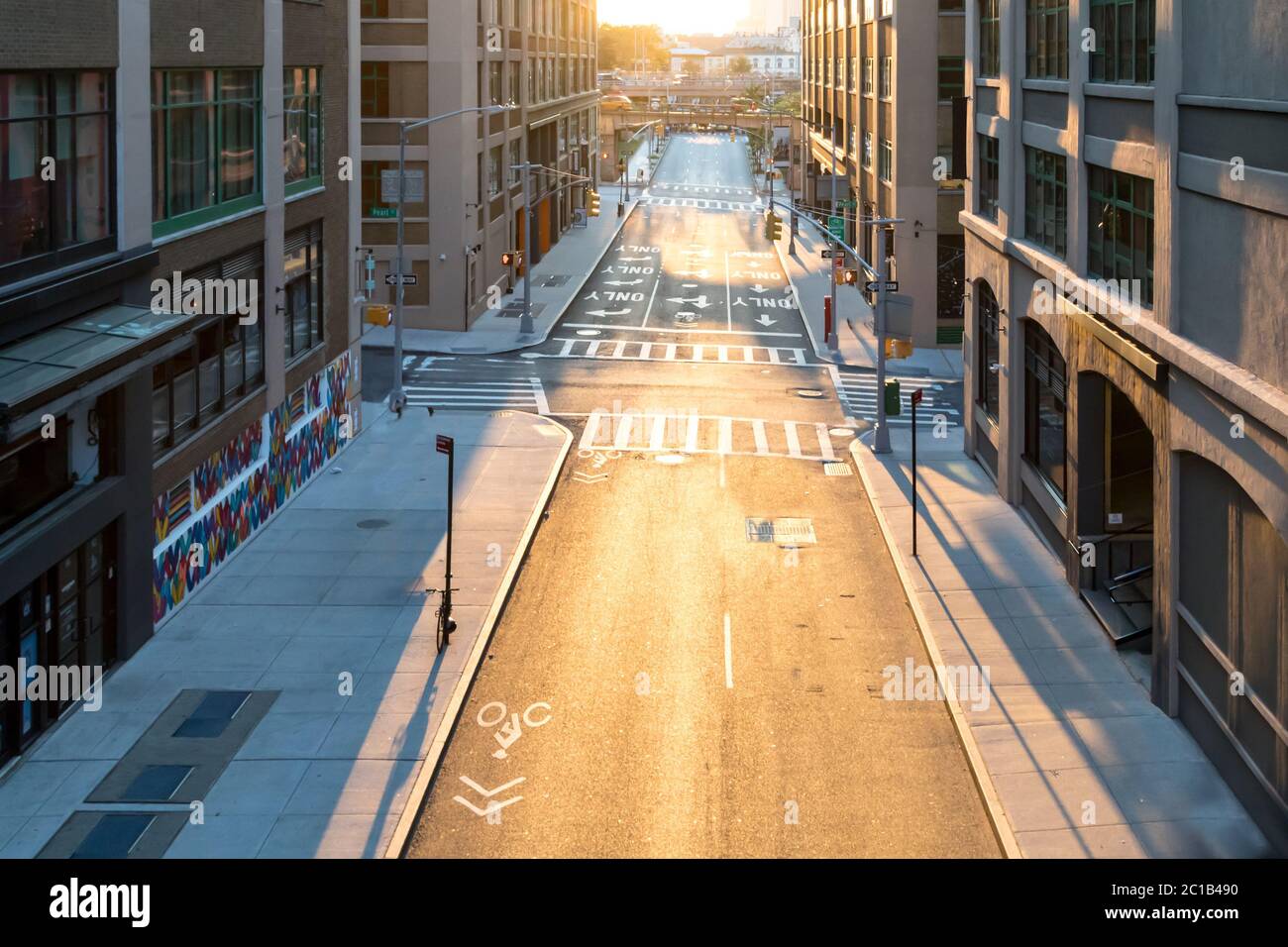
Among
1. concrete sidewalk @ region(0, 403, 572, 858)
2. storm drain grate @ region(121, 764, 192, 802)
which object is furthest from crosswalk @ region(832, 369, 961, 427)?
storm drain grate @ region(121, 764, 192, 802)

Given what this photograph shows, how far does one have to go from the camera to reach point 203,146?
95.7 ft

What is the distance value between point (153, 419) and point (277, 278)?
812cm

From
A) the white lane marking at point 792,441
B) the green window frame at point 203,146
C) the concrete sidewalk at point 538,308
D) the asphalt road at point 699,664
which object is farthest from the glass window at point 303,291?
the concrete sidewalk at point 538,308

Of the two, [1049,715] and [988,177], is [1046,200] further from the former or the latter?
[1049,715]

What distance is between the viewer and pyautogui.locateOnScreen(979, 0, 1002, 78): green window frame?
37906 millimetres

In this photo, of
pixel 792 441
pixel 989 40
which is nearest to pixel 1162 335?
pixel 989 40

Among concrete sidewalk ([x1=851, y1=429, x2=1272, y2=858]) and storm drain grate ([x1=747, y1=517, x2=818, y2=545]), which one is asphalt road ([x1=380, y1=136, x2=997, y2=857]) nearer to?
storm drain grate ([x1=747, y1=517, x2=818, y2=545])

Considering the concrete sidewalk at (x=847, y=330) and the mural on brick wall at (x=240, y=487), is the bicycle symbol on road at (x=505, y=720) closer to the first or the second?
the mural on brick wall at (x=240, y=487)

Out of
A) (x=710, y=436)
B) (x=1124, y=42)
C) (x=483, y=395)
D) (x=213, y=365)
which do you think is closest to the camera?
(x=1124, y=42)

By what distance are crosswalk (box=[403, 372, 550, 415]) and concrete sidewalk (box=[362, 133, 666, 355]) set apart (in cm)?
628

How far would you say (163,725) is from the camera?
71.5ft

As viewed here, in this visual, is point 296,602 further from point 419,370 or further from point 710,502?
point 419,370

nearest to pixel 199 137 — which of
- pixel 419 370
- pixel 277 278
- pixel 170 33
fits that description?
pixel 170 33

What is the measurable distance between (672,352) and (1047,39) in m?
26.4
